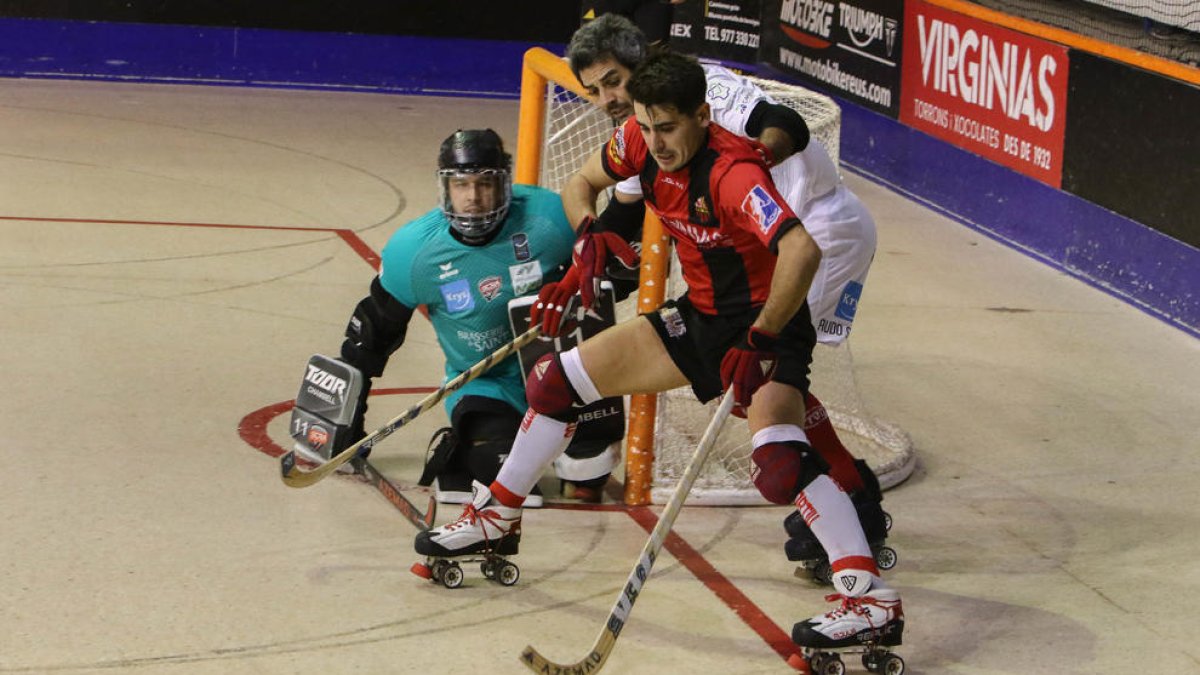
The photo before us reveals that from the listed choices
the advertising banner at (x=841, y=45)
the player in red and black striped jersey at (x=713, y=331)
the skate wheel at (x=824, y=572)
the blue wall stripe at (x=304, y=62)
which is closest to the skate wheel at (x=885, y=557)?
the skate wheel at (x=824, y=572)

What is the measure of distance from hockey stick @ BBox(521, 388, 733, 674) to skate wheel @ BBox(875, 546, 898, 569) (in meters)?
0.88

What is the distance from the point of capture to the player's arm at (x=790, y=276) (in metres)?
4.06

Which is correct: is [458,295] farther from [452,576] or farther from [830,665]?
[830,665]

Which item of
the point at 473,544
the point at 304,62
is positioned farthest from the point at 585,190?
the point at 304,62

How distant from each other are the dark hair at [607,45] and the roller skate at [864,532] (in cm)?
129

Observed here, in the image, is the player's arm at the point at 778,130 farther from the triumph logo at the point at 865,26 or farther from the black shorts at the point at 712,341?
the triumph logo at the point at 865,26

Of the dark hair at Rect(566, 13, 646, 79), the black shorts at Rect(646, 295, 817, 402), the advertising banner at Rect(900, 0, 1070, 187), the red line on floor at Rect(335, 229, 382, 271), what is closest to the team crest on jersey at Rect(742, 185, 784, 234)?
the black shorts at Rect(646, 295, 817, 402)

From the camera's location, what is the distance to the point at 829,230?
5.37m

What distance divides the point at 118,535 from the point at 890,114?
21.4ft

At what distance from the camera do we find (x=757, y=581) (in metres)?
4.87

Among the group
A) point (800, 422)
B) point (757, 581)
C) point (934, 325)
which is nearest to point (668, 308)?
point (800, 422)

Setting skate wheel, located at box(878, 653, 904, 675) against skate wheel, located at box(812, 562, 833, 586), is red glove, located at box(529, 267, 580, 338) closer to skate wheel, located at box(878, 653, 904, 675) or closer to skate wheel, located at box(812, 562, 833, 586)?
skate wheel, located at box(812, 562, 833, 586)

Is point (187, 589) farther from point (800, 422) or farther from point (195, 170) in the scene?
point (195, 170)

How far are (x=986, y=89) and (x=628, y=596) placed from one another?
5.79 meters
